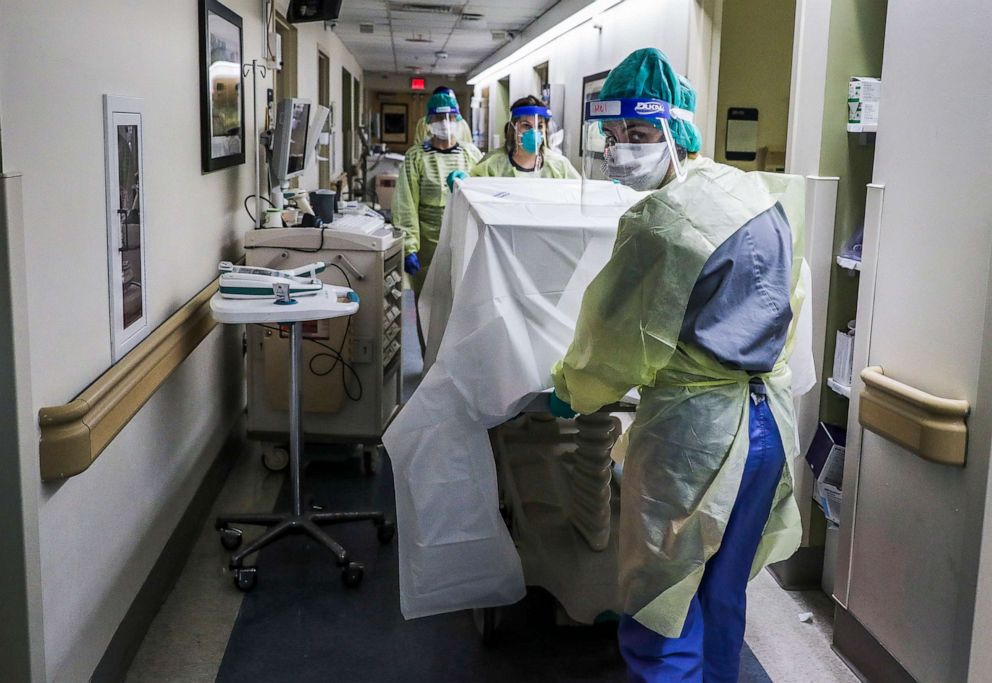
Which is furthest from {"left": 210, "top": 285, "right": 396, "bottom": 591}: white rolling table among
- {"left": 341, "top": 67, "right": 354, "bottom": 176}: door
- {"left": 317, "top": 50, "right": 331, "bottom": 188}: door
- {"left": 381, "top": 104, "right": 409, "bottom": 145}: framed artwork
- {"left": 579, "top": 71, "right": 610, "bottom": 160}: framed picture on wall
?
{"left": 381, "top": 104, "right": 409, "bottom": 145}: framed artwork

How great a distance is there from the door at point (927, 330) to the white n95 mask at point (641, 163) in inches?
25.5

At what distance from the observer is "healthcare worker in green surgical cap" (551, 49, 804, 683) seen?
5.92 ft

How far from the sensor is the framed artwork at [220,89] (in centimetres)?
343

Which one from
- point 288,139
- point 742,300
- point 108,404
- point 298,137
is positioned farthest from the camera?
point 298,137

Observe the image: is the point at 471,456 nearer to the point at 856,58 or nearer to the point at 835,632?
the point at 835,632

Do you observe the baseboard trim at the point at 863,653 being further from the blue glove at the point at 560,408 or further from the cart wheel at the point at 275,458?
the cart wheel at the point at 275,458

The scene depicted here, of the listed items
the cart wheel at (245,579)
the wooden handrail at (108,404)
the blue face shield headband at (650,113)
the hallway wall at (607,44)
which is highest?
the hallway wall at (607,44)

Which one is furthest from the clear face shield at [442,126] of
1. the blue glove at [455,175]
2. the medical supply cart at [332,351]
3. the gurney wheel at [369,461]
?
the gurney wheel at [369,461]

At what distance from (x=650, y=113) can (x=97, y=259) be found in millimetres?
1293

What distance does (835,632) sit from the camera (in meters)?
2.58

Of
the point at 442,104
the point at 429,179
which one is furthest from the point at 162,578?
the point at 442,104

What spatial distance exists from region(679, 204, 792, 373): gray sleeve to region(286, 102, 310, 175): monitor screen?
113 inches

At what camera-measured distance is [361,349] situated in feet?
12.2

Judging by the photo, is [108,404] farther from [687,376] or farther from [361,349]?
[361,349]
